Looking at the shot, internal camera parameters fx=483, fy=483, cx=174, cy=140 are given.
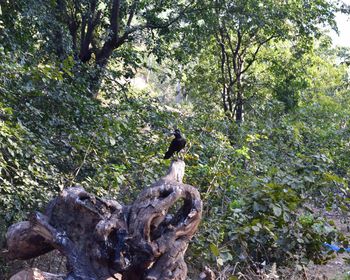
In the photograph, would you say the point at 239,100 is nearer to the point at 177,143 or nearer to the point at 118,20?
the point at 118,20

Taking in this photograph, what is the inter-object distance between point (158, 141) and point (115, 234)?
2.73 metres

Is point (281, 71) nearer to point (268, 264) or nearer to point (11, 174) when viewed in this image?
point (268, 264)

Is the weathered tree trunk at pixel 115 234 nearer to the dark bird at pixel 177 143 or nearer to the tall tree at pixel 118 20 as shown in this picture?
the dark bird at pixel 177 143

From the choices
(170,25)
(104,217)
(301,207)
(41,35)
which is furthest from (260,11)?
(104,217)

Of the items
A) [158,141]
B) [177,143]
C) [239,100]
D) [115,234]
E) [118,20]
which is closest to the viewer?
[115,234]

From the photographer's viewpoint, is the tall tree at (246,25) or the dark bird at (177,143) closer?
the dark bird at (177,143)

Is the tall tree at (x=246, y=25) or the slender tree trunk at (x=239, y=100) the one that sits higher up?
the tall tree at (x=246, y=25)

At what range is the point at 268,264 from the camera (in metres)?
4.27

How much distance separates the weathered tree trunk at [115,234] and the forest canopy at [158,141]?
0.90m

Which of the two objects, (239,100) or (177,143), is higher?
(239,100)

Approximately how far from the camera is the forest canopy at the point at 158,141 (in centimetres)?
394

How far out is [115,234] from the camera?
96.3 inches

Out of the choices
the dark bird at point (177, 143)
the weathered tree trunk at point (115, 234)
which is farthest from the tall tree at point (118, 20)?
the weathered tree trunk at point (115, 234)

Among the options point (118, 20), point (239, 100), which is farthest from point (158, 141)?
point (239, 100)
